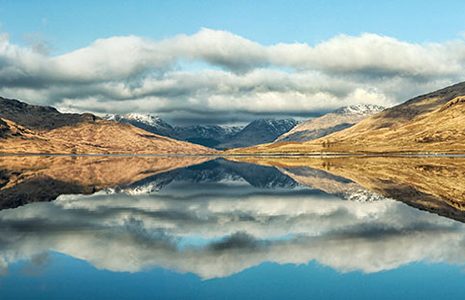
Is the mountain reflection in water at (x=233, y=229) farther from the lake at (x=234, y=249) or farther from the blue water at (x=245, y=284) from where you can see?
the blue water at (x=245, y=284)

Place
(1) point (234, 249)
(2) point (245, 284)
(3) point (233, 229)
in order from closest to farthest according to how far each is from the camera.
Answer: (2) point (245, 284) < (1) point (234, 249) < (3) point (233, 229)

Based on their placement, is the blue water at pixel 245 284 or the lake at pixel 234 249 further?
the lake at pixel 234 249

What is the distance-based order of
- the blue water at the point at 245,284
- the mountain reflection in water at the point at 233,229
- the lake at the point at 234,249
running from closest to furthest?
the blue water at the point at 245,284
the lake at the point at 234,249
the mountain reflection in water at the point at 233,229

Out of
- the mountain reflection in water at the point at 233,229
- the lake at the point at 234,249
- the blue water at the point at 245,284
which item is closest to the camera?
the blue water at the point at 245,284

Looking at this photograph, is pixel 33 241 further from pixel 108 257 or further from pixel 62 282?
pixel 62 282

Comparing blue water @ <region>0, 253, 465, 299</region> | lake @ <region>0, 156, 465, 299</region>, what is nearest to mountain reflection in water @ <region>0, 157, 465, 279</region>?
lake @ <region>0, 156, 465, 299</region>

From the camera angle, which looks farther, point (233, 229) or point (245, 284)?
point (233, 229)

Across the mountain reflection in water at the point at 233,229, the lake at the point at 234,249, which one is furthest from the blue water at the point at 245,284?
the mountain reflection in water at the point at 233,229

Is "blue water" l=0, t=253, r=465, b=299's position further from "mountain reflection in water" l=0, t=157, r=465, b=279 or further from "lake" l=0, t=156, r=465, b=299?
"mountain reflection in water" l=0, t=157, r=465, b=279

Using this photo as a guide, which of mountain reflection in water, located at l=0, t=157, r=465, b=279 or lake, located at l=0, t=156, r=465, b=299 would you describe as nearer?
lake, located at l=0, t=156, r=465, b=299

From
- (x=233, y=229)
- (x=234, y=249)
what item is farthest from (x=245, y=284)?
(x=233, y=229)

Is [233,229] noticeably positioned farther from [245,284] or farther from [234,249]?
[245,284]

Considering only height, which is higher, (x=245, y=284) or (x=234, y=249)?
(x=234, y=249)

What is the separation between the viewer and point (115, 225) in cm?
3966
